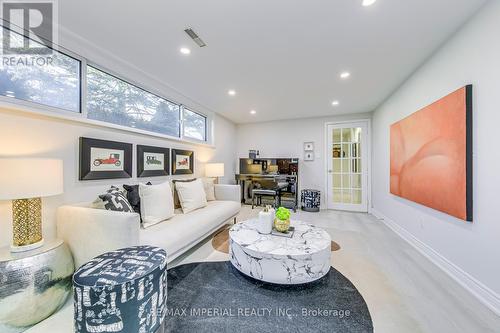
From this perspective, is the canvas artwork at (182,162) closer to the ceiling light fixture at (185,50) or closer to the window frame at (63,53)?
the window frame at (63,53)

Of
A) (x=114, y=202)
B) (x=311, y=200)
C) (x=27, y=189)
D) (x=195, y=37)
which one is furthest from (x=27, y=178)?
(x=311, y=200)

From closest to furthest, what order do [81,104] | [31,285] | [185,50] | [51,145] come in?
[31,285]
[51,145]
[81,104]
[185,50]

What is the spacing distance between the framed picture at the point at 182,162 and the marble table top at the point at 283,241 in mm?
1714

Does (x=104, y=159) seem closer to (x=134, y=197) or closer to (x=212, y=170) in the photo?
(x=134, y=197)

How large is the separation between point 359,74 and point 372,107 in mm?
1844

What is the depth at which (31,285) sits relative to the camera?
1263mm

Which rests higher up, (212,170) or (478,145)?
(478,145)

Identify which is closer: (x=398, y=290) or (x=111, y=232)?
(x=111, y=232)

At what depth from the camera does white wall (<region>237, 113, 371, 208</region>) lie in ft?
15.9

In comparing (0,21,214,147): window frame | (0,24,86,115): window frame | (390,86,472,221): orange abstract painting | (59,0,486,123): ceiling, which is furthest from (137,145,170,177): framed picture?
(390,86,472,221): orange abstract painting

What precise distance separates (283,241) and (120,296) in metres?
1.28

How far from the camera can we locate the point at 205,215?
2502 mm

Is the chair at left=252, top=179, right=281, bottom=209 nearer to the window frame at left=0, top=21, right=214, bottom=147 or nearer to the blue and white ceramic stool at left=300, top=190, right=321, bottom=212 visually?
the blue and white ceramic stool at left=300, top=190, right=321, bottom=212


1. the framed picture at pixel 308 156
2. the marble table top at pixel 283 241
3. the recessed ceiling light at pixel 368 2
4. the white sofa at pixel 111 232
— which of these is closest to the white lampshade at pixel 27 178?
the white sofa at pixel 111 232
